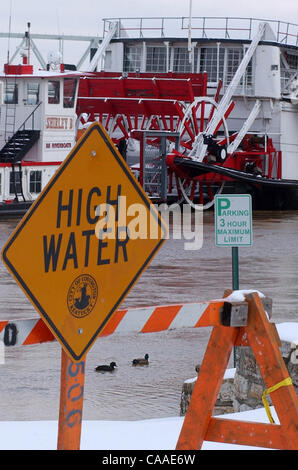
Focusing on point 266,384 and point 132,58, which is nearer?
point 266,384

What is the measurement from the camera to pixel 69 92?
29094mm

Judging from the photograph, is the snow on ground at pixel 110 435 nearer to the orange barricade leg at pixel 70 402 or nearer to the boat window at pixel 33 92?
the orange barricade leg at pixel 70 402

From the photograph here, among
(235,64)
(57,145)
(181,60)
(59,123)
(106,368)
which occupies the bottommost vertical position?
(106,368)

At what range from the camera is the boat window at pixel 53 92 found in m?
28.7

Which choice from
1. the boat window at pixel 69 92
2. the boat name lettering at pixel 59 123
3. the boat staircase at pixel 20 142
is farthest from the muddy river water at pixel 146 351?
the boat window at pixel 69 92

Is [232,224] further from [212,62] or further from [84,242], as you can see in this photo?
[212,62]

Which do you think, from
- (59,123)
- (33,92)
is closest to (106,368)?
(59,123)

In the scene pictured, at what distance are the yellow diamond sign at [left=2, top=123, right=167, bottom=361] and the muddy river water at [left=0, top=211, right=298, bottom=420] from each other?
11.9 feet

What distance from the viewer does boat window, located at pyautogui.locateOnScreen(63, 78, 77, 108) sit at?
29031mm

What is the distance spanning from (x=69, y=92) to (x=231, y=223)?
21.2 metres

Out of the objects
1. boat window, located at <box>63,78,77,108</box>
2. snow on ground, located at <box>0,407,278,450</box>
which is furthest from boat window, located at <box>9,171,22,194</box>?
snow on ground, located at <box>0,407,278,450</box>

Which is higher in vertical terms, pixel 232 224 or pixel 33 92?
pixel 33 92

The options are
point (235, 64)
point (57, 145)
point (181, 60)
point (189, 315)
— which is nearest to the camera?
point (189, 315)

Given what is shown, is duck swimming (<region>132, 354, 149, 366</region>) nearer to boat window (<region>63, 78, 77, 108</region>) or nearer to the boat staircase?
the boat staircase
